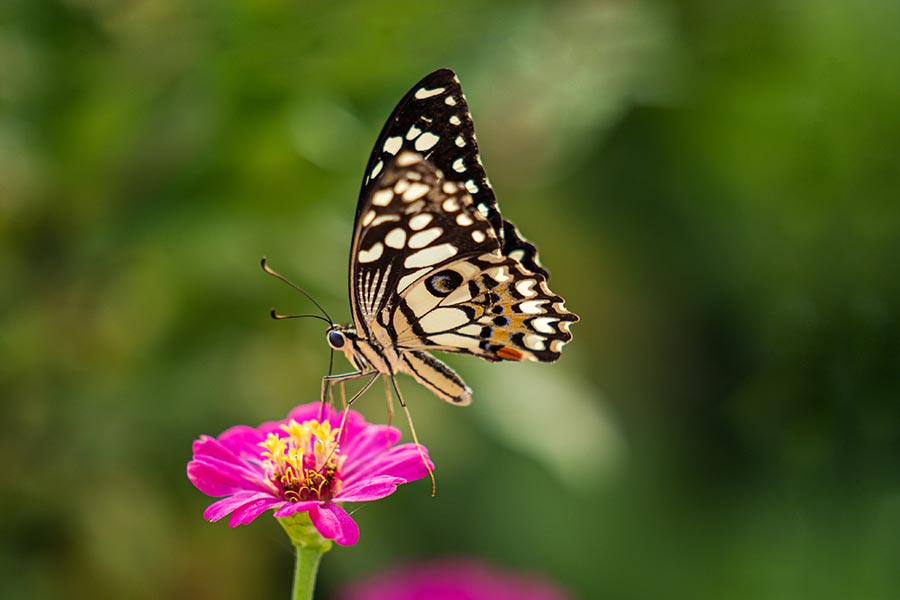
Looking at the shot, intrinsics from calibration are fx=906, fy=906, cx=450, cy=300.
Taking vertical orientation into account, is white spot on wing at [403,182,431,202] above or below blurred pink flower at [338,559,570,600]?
above

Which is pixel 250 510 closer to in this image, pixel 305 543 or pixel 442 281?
pixel 305 543

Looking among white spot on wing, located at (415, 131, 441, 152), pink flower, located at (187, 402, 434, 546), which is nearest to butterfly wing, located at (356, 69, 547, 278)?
white spot on wing, located at (415, 131, 441, 152)

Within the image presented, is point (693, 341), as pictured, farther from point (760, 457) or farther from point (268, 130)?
point (268, 130)

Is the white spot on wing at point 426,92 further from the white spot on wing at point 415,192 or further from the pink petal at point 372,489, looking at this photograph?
the pink petal at point 372,489

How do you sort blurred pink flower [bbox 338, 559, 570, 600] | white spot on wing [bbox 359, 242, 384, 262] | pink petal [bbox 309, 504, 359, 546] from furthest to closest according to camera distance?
blurred pink flower [bbox 338, 559, 570, 600], white spot on wing [bbox 359, 242, 384, 262], pink petal [bbox 309, 504, 359, 546]

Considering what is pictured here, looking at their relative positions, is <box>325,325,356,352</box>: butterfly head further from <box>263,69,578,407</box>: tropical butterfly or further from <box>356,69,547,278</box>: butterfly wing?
<box>356,69,547,278</box>: butterfly wing

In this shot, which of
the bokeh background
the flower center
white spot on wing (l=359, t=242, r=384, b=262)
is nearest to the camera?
the flower center

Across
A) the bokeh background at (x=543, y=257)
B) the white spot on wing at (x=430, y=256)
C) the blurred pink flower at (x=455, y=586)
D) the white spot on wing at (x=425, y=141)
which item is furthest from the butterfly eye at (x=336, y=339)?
the bokeh background at (x=543, y=257)

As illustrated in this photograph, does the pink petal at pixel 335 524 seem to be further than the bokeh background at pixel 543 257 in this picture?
No
